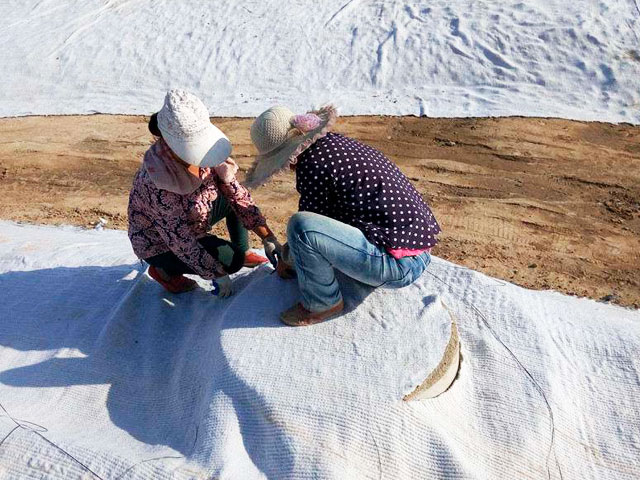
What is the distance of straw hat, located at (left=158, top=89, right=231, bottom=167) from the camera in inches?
73.4

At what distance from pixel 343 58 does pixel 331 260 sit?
129 inches

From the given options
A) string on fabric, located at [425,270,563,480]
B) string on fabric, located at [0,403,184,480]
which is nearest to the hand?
string on fabric, located at [425,270,563,480]

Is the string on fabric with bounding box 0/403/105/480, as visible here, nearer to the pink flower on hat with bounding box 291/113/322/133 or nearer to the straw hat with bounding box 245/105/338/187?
the straw hat with bounding box 245/105/338/187

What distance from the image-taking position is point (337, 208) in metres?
1.92

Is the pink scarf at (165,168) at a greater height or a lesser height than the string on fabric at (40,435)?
greater

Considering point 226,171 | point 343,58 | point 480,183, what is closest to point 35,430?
point 226,171

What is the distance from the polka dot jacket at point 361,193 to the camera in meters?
1.86

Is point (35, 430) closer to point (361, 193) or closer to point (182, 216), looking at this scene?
point (182, 216)

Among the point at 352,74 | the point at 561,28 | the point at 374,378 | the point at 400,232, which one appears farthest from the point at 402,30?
the point at 374,378

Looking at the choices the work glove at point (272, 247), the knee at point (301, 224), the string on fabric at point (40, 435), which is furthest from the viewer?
the work glove at point (272, 247)

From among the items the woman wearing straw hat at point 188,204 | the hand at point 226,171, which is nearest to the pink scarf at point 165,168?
the woman wearing straw hat at point 188,204

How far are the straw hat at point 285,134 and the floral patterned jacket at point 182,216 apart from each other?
317mm

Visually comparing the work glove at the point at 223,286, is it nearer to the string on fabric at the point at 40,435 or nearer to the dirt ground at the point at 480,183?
the string on fabric at the point at 40,435

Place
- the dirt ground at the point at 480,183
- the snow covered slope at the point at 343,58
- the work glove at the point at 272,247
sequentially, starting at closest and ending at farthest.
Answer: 1. the work glove at the point at 272,247
2. the dirt ground at the point at 480,183
3. the snow covered slope at the point at 343,58
